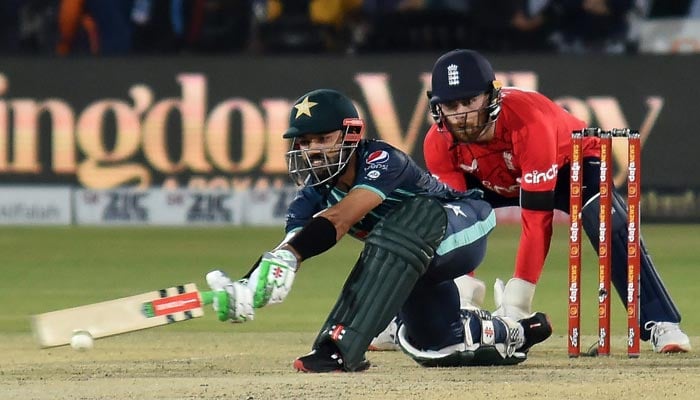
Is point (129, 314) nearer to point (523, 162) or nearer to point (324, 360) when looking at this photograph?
point (324, 360)

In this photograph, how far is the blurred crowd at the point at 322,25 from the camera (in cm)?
1438

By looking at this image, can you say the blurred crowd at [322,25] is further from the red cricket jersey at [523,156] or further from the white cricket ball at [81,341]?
the white cricket ball at [81,341]

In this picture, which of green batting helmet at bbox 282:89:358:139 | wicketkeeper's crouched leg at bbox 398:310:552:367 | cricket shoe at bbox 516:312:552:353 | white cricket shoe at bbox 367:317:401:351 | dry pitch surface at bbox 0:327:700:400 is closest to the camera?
dry pitch surface at bbox 0:327:700:400

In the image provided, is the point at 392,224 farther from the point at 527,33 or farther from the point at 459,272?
the point at 527,33

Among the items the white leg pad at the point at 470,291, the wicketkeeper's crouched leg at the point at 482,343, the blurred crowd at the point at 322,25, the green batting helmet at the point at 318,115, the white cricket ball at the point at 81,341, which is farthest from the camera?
the blurred crowd at the point at 322,25

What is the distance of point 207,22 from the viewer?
14.6 metres

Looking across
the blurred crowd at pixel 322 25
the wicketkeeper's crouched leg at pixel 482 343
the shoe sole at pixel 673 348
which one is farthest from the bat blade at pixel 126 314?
the blurred crowd at pixel 322 25

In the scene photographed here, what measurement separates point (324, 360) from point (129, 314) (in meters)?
0.71

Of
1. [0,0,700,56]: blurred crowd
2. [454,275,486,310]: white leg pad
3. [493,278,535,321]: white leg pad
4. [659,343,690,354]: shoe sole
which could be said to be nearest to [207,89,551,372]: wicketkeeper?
[493,278,535,321]: white leg pad

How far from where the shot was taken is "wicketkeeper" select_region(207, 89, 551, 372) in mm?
5742

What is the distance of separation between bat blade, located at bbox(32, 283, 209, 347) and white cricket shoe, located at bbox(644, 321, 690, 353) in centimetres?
209

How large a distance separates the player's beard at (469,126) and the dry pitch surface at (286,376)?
3.01 ft

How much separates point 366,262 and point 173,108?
822 cm

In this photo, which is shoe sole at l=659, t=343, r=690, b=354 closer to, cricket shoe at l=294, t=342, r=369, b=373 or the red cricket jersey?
the red cricket jersey
